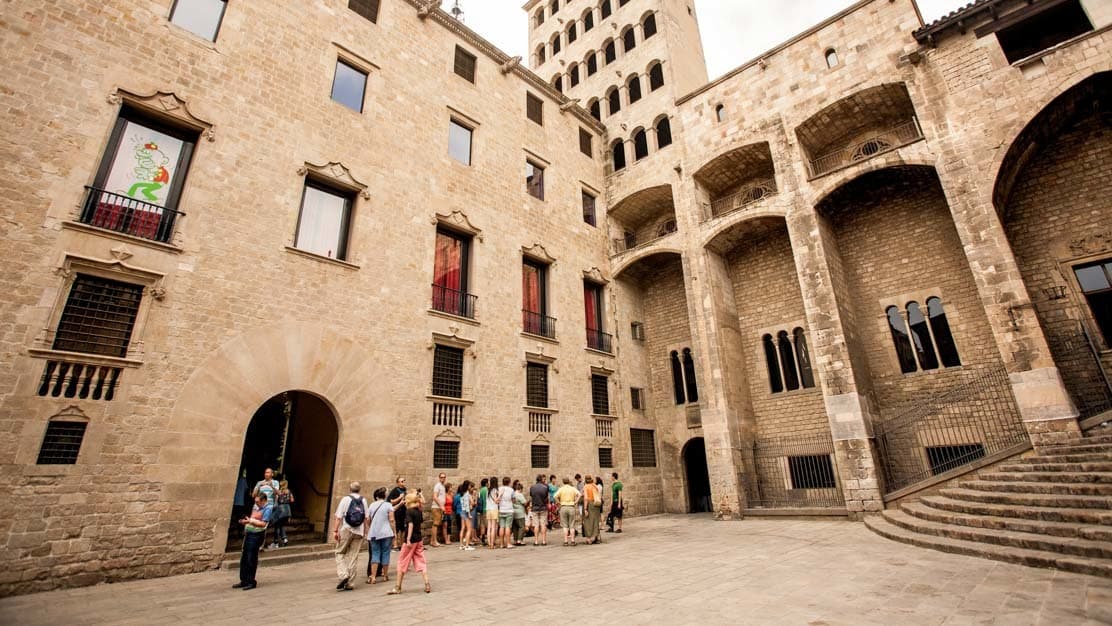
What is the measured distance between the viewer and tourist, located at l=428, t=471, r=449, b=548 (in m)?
11.3

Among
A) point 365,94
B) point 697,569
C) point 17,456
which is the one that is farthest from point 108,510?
point 365,94

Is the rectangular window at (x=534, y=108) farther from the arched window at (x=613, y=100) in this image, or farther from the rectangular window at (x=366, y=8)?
the rectangular window at (x=366, y=8)

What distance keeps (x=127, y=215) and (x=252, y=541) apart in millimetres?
6681

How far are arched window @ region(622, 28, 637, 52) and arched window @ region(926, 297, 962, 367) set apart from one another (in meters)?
17.5

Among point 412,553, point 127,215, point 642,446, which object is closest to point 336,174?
point 127,215

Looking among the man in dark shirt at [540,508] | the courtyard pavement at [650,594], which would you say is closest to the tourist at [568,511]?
the man in dark shirt at [540,508]

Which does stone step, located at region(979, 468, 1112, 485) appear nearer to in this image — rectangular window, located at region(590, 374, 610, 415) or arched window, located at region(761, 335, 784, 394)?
arched window, located at region(761, 335, 784, 394)

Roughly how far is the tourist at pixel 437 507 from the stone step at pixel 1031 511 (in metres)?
10.5

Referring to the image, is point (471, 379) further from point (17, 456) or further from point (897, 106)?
point (897, 106)

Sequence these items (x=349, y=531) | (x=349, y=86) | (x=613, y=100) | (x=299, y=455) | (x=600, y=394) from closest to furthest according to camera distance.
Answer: (x=349, y=531) → (x=299, y=455) → (x=349, y=86) → (x=600, y=394) → (x=613, y=100)

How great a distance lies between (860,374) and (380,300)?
13.8 metres

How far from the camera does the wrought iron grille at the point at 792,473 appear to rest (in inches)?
591

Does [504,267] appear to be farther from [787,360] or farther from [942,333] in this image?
[942,333]

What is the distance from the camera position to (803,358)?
16719mm
